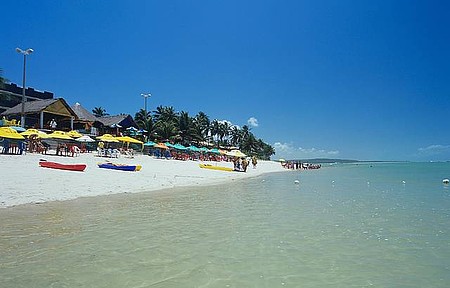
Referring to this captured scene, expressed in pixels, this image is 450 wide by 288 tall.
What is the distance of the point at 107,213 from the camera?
35.6ft

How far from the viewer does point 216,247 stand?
7242 millimetres

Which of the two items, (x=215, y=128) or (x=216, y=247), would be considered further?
(x=215, y=128)

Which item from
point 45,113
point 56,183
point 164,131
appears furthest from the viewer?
point 164,131

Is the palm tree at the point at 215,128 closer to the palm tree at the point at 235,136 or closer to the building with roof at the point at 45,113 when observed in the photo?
the palm tree at the point at 235,136

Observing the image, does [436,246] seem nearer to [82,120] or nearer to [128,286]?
[128,286]

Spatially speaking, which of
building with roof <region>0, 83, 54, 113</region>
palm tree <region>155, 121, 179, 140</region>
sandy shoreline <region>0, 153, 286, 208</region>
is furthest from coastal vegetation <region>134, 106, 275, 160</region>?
sandy shoreline <region>0, 153, 286, 208</region>

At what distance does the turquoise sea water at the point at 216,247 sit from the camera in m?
5.40

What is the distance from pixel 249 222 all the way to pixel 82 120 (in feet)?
145

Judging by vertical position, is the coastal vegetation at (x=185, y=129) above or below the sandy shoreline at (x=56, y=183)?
above

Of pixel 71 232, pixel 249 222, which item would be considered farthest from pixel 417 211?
pixel 71 232

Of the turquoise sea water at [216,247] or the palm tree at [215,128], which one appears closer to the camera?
the turquoise sea water at [216,247]

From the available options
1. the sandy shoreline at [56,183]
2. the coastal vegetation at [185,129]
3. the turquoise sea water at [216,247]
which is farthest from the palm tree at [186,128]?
the turquoise sea water at [216,247]

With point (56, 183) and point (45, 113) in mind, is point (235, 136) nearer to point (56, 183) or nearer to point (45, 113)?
point (45, 113)

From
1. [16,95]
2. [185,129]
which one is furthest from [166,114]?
[16,95]
